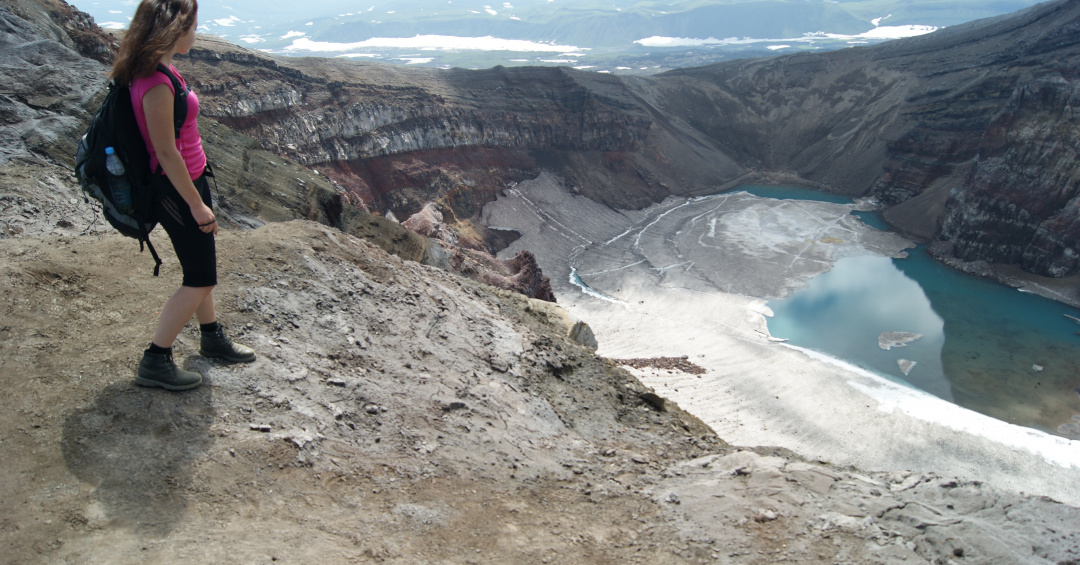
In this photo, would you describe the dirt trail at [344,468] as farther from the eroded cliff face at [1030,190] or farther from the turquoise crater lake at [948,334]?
the eroded cliff face at [1030,190]

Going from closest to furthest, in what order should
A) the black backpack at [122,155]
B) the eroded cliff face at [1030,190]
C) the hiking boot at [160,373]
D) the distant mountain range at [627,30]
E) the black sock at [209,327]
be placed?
1. the black backpack at [122,155]
2. the hiking boot at [160,373]
3. the black sock at [209,327]
4. the eroded cliff face at [1030,190]
5. the distant mountain range at [627,30]

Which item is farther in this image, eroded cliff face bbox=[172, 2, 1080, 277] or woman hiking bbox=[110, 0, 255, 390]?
eroded cliff face bbox=[172, 2, 1080, 277]

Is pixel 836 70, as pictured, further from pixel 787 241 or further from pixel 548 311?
pixel 548 311

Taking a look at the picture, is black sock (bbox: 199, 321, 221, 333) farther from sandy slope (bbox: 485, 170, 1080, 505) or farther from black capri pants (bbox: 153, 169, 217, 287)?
sandy slope (bbox: 485, 170, 1080, 505)

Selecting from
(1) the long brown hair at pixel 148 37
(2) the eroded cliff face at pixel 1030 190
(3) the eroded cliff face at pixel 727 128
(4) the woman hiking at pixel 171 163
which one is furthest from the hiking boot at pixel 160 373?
(2) the eroded cliff face at pixel 1030 190

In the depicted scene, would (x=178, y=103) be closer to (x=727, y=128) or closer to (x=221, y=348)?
(x=221, y=348)

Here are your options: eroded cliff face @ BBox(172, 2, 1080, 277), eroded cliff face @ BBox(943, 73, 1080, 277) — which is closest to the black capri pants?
eroded cliff face @ BBox(172, 2, 1080, 277)
